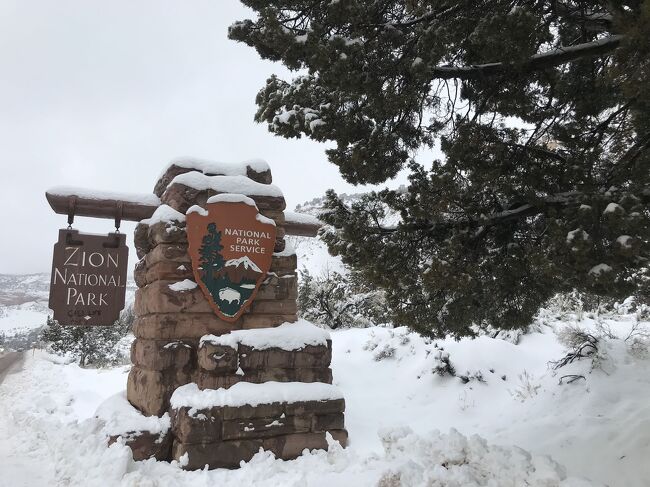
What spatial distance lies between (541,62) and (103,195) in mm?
4313

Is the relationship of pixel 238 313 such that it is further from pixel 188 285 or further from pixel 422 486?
pixel 422 486

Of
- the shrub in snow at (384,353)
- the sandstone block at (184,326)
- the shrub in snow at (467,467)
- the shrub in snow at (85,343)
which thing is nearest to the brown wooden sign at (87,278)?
the sandstone block at (184,326)

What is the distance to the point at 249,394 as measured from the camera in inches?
170

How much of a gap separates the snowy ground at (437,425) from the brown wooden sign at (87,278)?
41.6 inches

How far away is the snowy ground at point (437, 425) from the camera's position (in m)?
3.40

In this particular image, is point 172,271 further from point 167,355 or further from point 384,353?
point 384,353

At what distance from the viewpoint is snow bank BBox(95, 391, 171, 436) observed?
13.4ft

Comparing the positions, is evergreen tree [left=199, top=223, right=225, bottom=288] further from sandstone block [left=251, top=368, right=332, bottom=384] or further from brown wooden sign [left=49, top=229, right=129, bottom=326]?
sandstone block [left=251, top=368, right=332, bottom=384]

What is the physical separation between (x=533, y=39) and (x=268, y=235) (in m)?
3.07

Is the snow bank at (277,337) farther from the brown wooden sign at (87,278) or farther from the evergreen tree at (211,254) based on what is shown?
the brown wooden sign at (87,278)

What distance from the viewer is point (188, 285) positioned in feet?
14.9

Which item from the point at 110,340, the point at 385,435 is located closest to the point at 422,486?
the point at 385,435

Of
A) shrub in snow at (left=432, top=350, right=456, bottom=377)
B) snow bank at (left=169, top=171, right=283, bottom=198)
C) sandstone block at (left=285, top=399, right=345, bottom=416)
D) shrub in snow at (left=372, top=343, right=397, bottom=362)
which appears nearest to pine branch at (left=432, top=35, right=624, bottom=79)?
snow bank at (left=169, top=171, right=283, bottom=198)

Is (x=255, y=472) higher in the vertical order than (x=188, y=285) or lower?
lower
